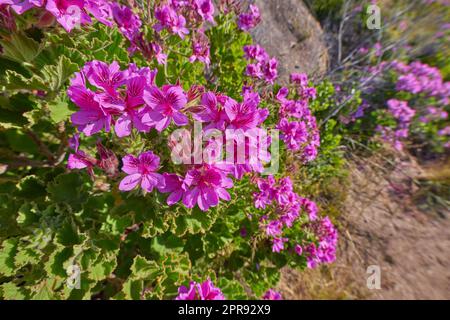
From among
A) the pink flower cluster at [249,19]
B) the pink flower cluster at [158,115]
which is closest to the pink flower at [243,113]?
the pink flower cluster at [158,115]

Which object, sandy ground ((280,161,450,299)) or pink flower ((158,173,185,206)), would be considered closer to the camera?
pink flower ((158,173,185,206))

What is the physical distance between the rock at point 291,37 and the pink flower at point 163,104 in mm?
3475

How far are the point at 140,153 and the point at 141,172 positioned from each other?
5.6 inches

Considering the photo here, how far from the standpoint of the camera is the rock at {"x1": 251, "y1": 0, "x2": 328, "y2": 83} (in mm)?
4637

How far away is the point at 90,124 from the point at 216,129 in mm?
531

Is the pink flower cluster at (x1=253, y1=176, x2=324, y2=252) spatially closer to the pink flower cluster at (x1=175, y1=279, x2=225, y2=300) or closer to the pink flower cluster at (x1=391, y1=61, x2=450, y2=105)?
the pink flower cluster at (x1=175, y1=279, x2=225, y2=300)

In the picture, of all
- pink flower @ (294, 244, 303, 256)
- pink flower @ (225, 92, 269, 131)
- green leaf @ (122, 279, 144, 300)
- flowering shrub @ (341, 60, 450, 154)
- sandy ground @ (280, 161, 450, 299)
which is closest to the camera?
pink flower @ (225, 92, 269, 131)

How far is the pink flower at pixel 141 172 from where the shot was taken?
1.31 m

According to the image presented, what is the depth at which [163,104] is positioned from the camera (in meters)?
1.19

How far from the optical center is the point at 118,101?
1.18 metres

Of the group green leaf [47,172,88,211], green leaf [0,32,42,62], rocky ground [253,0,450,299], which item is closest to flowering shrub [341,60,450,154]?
rocky ground [253,0,450,299]


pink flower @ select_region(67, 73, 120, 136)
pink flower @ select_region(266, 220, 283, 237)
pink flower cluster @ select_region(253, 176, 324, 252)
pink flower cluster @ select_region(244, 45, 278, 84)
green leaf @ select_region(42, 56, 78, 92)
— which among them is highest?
pink flower cluster @ select_region(244, 45, 278, 84)
